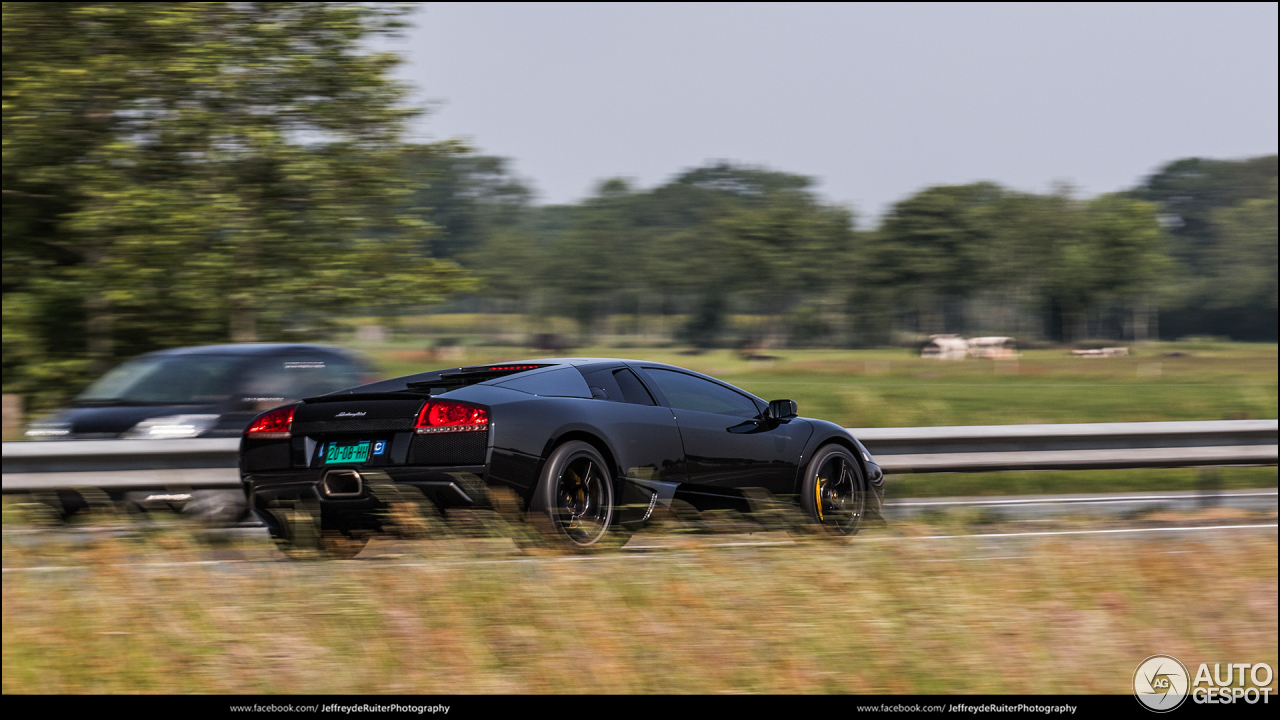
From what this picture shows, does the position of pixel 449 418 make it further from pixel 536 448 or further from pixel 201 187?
pixel 201 187

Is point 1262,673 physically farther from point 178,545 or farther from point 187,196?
point 187,196

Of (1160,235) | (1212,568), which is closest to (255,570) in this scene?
(1212,568)

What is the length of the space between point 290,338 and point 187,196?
7.26 ft

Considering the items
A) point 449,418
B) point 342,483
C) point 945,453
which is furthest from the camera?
point 945,453

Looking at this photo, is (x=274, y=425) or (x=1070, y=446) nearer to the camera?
(x=274, y=425)

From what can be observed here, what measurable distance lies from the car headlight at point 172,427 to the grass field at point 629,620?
2081 millimetres

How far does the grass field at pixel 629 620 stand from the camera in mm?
4125

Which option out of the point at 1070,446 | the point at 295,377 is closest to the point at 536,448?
the point at 295,377

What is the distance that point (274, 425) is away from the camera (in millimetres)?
5809

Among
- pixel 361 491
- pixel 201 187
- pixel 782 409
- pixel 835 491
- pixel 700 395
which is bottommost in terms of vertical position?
pixel 835 491

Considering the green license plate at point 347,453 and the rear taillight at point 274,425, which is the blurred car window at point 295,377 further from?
the green license plate at point 347,453

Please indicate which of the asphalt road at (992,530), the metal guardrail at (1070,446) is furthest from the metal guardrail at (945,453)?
the asphalt road at (992,530)

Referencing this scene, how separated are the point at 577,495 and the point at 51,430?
4.59m

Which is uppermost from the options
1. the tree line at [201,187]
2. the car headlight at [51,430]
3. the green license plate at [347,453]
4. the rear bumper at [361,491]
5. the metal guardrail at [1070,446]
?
the tree line at [201,187]
